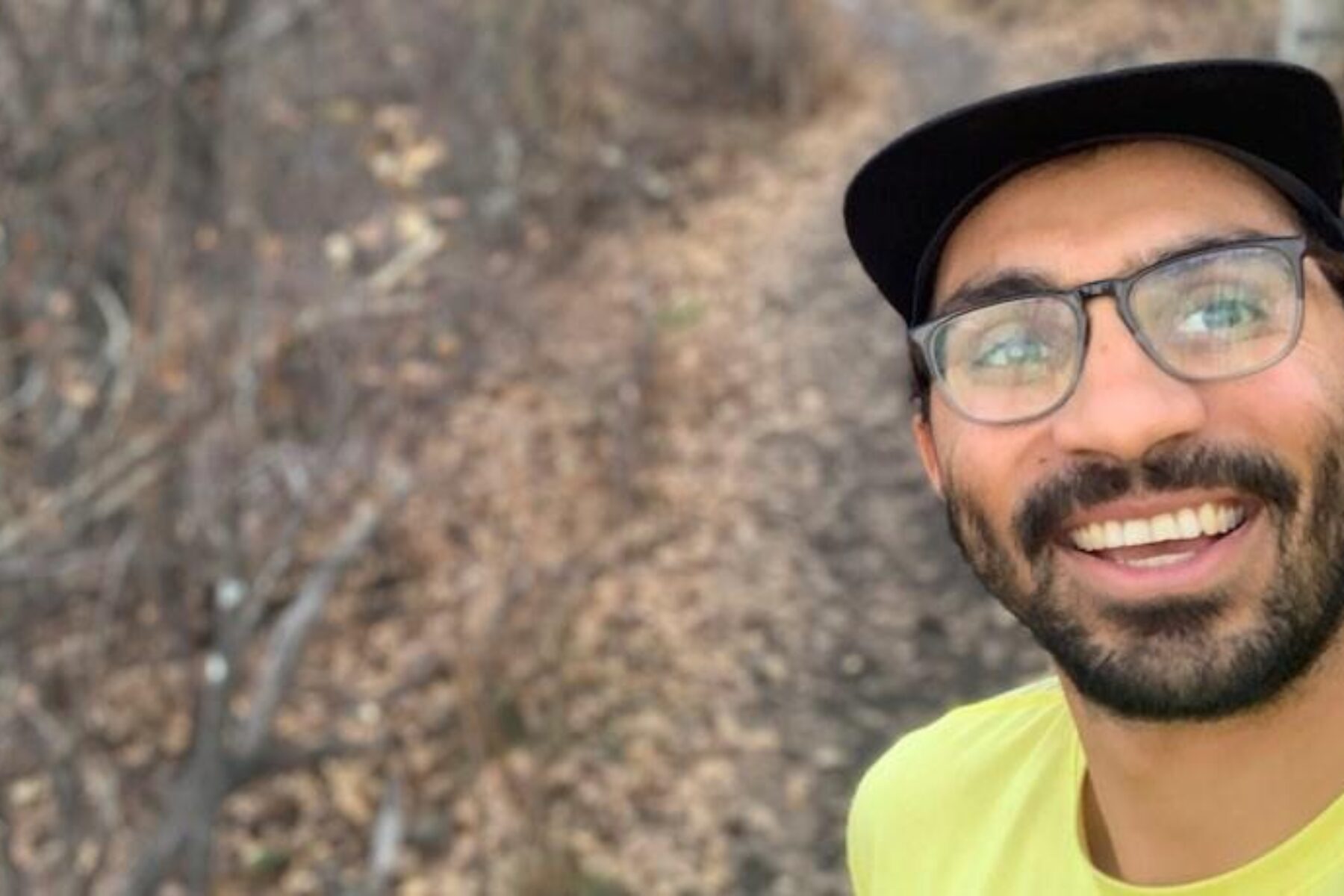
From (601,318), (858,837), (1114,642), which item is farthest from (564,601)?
(1114,642)

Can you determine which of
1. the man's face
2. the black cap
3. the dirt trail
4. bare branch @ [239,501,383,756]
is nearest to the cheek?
the man's face

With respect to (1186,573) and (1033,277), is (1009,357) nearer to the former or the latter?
(1033,277)

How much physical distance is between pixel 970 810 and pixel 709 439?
5.39m

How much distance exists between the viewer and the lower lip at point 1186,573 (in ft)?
4.05

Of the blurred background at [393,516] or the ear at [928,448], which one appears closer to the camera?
the ear at [928,448]

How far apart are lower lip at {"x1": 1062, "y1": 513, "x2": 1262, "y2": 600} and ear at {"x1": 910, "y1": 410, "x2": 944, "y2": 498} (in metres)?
0.25

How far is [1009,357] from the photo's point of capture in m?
1.36

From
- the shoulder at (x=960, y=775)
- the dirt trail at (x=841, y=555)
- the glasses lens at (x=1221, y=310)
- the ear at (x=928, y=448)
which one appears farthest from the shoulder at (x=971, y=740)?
the dirt trail at (x=841, y=555)

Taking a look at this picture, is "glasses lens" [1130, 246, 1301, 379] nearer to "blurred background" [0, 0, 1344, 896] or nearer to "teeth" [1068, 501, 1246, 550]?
"teeth" [1068, 501, 1246, 550]

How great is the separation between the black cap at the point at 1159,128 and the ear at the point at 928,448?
9.4 inches

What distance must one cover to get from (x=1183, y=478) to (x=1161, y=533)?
0.06 m

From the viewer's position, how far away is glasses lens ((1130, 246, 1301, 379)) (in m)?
1.26

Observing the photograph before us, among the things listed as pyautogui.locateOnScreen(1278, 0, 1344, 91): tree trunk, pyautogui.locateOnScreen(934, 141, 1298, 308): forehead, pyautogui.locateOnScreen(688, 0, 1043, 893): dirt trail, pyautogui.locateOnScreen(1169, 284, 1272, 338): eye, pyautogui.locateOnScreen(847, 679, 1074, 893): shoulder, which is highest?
pyautogui.locateOnScreen(934, 141, 1298, 308): forehead

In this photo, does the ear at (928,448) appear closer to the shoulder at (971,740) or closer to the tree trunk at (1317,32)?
the shoulder at (971,740)
